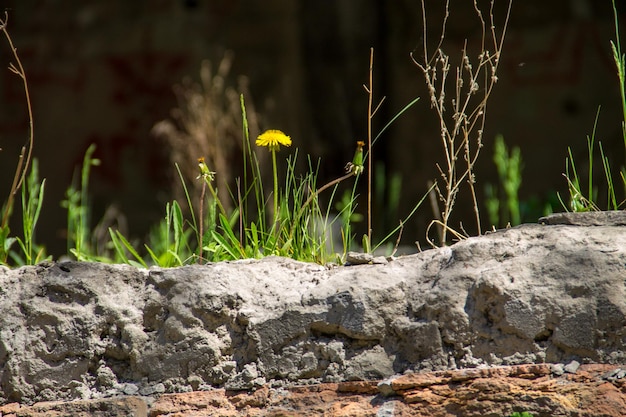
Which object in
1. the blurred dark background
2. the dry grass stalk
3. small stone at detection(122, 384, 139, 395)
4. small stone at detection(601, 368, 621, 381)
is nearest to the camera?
small stone at detection(601, 368, 621, 381)

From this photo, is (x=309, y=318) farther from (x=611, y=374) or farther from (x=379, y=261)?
(x=611, y=374)

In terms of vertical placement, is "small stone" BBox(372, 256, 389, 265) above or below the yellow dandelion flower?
below

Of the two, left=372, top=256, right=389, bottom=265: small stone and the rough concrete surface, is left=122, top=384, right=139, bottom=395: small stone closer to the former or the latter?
the rough concrete surface

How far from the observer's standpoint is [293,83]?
5410mm

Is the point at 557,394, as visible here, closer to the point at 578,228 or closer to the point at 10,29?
the point at 578,228

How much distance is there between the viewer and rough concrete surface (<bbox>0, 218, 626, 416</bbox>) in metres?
1.58

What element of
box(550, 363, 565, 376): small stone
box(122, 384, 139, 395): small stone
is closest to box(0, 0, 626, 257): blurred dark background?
box(122, 384, 139, 395): small stone

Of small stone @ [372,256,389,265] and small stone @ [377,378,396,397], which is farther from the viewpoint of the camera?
small stone @ [372,256,389,265]

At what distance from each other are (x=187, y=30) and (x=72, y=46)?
0.72m

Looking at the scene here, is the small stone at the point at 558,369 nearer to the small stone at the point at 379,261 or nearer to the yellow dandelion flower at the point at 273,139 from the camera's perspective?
the small stone at the point at 379,261

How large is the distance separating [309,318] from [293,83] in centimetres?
386

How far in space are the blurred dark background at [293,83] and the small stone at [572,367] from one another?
3683 mm

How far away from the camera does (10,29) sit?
5703 millimetres

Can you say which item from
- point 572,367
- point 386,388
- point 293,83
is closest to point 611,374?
point 572,367
